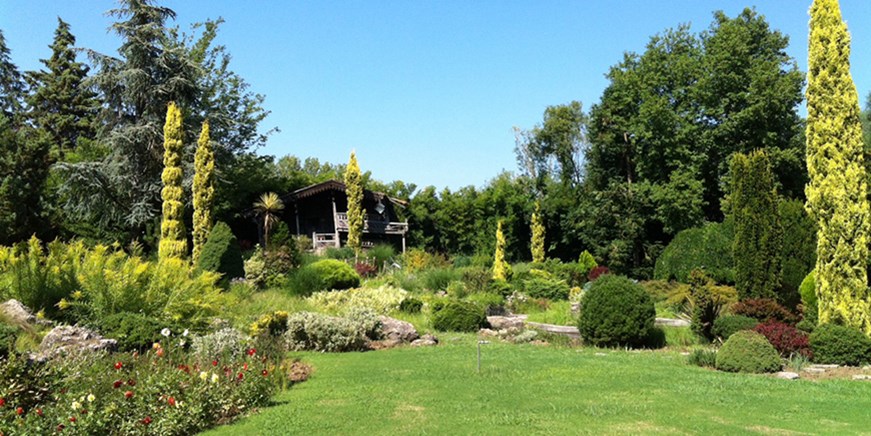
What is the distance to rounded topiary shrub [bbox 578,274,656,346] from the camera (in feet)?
38.0

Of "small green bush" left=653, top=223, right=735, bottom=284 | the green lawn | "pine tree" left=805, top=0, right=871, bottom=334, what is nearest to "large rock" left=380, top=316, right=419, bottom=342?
the green lawn

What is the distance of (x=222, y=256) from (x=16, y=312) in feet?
29.3

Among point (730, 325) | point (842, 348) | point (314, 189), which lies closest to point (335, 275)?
point (730, 325)

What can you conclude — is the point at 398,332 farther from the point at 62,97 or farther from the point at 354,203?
the point at 62,97

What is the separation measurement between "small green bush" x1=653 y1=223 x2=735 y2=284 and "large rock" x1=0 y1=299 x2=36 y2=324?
18.1 meters

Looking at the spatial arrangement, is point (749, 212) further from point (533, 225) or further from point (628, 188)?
point (533, 225)

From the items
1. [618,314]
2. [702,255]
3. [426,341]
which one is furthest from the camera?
[702,255]

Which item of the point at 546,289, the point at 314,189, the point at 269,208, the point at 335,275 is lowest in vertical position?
the point at 546,289

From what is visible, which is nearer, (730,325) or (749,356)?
(749,356)

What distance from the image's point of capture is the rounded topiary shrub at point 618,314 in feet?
38.0

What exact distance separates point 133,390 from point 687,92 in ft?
99.5

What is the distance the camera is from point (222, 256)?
17719mm

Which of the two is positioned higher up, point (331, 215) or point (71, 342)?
point (331, 215)

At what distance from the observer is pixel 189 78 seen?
27016 millimetres
